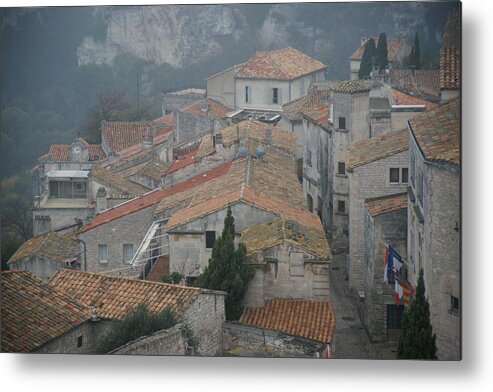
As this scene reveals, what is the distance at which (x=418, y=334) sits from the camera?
1342cm

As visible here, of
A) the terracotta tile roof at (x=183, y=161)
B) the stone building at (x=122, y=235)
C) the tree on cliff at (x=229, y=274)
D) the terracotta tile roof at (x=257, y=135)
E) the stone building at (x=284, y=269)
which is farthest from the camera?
the terracotta tile roof at (x=257, y=135)

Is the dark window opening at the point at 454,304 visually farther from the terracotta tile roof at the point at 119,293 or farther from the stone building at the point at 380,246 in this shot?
the terracotta tile roof at the point at 119,293

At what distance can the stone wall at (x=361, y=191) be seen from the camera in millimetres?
15578

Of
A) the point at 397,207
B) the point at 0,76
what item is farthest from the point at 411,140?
the point at 0,76

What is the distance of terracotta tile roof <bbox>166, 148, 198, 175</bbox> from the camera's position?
16.5 meters

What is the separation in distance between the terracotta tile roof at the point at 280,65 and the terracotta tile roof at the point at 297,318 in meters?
2.45

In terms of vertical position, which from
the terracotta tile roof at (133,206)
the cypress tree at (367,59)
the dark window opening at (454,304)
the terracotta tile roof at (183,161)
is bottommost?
the dark window opening at (454,304)

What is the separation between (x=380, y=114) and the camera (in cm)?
1641

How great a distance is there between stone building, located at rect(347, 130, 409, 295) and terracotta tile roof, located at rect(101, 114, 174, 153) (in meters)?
2.31

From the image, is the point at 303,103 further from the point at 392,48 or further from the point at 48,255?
the point at 48,255

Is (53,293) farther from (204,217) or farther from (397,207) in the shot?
(397,207)

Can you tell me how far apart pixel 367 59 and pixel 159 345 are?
12.0ft

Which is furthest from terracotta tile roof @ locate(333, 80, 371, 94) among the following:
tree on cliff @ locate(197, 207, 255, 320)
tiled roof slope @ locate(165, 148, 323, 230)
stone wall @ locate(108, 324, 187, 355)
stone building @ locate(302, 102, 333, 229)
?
stone wall @ locate(108, 324, 187, 355)

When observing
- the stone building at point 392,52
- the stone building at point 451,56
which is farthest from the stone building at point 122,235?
the stone building at point 451,56
